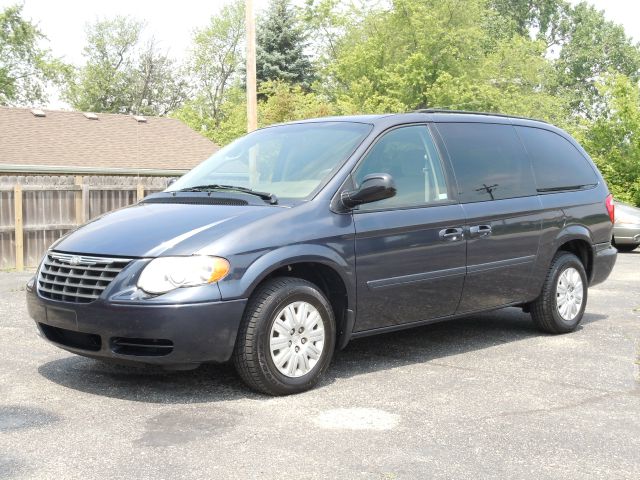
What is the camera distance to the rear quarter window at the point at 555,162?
7379 mm

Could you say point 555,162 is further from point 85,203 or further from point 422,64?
point 422,64

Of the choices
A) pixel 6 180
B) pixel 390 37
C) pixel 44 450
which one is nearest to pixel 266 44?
pixel 390 37

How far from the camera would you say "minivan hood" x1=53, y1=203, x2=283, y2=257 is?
5.10 metres

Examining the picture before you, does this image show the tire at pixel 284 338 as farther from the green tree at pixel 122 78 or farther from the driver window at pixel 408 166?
the green tree at pixel 122 78

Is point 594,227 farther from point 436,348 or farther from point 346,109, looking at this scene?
point 346,109

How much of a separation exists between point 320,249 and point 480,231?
5.34ft

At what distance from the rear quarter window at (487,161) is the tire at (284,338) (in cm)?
172

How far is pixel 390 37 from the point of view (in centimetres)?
4084

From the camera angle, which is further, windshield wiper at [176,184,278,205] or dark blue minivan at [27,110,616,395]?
windshield wiper at [176,184,278,205]

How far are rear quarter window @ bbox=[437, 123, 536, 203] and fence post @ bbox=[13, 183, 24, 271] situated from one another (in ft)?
34.4

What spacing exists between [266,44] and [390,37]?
811 centimetres

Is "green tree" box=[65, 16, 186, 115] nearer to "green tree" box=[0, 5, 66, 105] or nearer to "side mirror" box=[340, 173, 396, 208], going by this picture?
"green tree" box=[0, 5, 66, 105]

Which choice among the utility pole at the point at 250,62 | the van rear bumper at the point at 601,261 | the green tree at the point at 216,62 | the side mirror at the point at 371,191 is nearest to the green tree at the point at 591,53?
the green tree at the point at 216,62

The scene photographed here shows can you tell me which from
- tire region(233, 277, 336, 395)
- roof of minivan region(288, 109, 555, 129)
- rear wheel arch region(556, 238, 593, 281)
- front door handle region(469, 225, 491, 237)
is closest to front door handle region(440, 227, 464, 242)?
front door handle region(469, 225, 491, 237)
